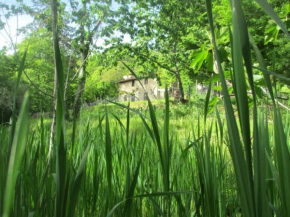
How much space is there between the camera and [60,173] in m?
0.33

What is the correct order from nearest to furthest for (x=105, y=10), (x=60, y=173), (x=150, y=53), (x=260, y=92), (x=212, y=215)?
(x=60, y=173)
(x=212, y=215)
(x=260, y=92)
(x=105, y=10)
(x=150, y=53)

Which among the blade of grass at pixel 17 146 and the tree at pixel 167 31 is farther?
the tree at pixel 167 31

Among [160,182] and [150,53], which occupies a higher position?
[150,53]

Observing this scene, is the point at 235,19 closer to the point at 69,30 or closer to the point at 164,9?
the point at 69,30

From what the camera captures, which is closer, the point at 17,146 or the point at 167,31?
the point at 17,146

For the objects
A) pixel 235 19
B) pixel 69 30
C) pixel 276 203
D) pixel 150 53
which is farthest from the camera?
pixel 150 53

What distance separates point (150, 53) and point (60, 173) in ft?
29.5

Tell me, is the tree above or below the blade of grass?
above

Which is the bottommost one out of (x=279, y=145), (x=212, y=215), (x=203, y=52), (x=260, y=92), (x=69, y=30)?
(x=212, y=215)

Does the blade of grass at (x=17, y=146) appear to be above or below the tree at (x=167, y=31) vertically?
below

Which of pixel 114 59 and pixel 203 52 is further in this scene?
pixel 114 59

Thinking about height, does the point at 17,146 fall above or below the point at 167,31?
below

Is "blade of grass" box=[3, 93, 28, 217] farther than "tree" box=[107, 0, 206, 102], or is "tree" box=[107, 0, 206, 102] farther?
"tree" box=[107, 0, 206, 102]

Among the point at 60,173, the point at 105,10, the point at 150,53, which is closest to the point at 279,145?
the point at 60,173
